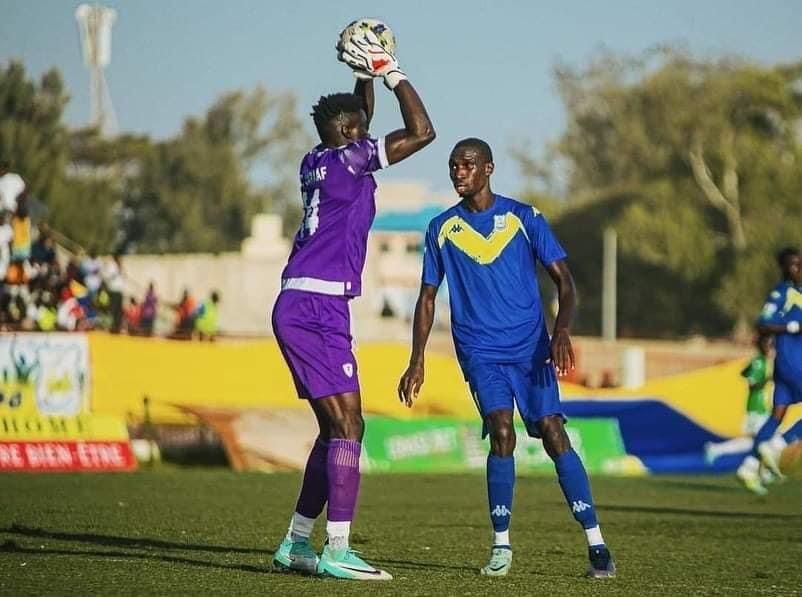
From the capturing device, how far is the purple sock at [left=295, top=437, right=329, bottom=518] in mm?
9664

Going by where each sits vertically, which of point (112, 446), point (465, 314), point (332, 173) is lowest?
point (112, 446)

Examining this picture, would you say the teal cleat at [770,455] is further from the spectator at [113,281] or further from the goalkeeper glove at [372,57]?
the spectator at [113,281]

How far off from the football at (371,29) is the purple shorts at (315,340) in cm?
139

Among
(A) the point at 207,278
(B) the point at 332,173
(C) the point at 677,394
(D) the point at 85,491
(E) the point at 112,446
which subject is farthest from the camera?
(A) the point at 207,278

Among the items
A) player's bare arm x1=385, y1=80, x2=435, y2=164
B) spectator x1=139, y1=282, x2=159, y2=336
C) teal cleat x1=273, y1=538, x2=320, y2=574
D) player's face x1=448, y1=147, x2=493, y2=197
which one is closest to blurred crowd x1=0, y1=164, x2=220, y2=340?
spectator x1=139, y1=282, x2=159, y2=336

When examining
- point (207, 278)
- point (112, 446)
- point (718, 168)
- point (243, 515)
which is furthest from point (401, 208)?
point (243, 515)

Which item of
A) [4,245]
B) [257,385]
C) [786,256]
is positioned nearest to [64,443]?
[257,385]

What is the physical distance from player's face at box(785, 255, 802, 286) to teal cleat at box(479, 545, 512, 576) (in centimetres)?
744

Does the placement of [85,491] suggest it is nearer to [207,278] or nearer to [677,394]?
[677,394]

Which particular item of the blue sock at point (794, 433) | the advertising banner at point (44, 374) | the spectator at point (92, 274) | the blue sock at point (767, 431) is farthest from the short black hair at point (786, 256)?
the spectator at point (92, 274)

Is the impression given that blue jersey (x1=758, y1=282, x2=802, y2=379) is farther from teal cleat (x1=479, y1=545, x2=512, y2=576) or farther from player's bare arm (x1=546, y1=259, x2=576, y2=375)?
teal cleat (x1=479, y1=545, x2=512, y2=576)

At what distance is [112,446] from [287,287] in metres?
11.9

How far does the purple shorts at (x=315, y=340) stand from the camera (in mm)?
9312

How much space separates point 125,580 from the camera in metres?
8.79
